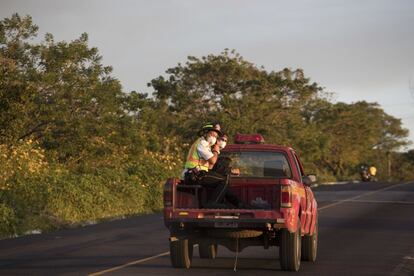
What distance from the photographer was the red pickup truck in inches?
481

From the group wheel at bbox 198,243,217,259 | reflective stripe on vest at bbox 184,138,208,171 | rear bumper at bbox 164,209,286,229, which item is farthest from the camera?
wheel at bbox 198,243,217,259

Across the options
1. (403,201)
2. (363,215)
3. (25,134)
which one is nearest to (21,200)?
(25,134)

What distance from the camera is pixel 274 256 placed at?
1520 centimetres

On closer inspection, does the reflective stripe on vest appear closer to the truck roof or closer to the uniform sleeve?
the uniform sleeve

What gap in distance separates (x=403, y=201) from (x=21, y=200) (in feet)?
56.5

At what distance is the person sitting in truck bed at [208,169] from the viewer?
41.5 ft

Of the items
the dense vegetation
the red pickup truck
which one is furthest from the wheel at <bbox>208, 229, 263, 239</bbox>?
the dense vegetation

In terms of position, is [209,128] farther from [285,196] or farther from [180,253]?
[180,253]

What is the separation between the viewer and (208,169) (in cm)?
1316

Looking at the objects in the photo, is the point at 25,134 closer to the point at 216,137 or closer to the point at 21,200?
the point at 21,200

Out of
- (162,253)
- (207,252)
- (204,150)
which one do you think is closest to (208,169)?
(204,150)

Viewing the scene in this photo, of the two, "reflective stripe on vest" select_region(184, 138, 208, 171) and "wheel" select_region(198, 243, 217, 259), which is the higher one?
"reflective stripe on vest" select_region(184, 138, 208, 171)

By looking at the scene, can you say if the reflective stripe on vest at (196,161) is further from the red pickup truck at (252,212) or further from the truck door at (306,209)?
the truck door at (306,209)

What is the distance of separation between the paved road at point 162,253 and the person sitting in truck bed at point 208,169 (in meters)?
1.05
